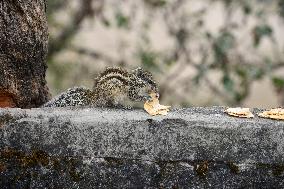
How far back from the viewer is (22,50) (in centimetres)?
298

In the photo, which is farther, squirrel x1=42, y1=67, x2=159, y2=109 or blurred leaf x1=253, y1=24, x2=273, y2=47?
blurred leaf x1=253, y1=24, x2=273, y2=47

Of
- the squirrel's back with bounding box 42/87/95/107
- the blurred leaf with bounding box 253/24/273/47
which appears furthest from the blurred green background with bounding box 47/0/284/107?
the squirrel's back with bounding box 42/87/95/107

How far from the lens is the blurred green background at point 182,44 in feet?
20.8

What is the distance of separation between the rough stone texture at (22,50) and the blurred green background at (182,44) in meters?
3.27

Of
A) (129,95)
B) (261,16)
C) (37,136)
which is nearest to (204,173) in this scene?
(129,95)

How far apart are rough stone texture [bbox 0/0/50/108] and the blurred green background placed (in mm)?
3267

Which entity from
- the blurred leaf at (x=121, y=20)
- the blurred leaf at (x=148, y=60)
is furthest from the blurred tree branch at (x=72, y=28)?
the blurred leaf at (x=148, y=60)

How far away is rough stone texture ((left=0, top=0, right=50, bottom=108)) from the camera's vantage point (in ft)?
9.53

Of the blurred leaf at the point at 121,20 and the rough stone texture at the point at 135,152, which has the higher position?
the blurred leaf at the point at 121,20

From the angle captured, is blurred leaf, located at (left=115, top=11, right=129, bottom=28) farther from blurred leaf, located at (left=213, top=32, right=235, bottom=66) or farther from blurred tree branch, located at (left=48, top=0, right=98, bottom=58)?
blurred leaf, located at (left=213, top=32, right=235, bottom=66)

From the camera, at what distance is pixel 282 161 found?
259cm

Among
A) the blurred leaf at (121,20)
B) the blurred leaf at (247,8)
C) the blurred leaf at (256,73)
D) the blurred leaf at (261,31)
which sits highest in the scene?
the blurred leaf at (247,8)

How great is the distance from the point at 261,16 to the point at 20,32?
3.90 meters

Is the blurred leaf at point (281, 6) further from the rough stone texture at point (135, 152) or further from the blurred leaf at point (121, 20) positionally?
the rough stone texture at point (135, 152)
